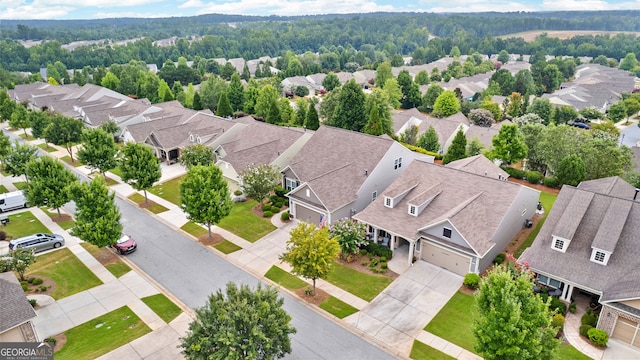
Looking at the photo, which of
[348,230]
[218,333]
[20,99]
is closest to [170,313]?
[218,333]

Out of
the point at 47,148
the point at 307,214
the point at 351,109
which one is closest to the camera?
the point at 307,214

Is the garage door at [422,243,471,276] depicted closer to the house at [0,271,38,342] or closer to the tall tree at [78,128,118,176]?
the house at [0,271,38,342]

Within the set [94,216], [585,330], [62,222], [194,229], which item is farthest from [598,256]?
[62,222]

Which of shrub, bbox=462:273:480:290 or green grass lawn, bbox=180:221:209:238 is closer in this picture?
shrub, bbox=462:273:480:290

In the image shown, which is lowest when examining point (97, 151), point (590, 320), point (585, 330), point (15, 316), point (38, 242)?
point (38, 242)

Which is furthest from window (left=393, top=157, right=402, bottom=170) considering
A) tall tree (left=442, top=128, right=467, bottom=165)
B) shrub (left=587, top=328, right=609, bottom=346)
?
shrub (left=587, top=328, right=609, bottom=346)

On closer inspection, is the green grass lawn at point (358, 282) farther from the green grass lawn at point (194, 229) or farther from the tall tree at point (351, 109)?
the tall tree at point (351, 109)

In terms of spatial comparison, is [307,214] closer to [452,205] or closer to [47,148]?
[452,205]
